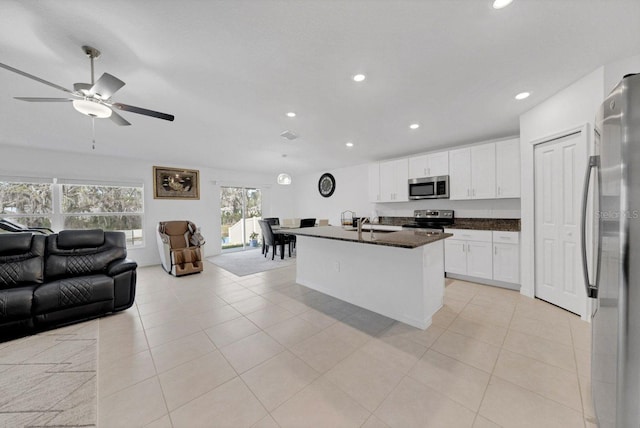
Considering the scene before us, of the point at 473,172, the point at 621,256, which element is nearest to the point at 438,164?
the point at 473,172

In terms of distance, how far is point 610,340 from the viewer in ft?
3.41

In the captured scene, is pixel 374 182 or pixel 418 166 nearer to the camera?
pixel 418 166

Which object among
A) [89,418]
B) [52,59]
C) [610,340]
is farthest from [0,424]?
[610,340]

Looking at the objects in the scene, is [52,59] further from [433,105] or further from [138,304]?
[433,105]

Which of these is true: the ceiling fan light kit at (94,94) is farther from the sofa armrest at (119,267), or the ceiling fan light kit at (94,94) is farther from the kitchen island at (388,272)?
the kitchen island at (388,272)

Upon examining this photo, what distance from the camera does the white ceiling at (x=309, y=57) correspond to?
4.71 feet

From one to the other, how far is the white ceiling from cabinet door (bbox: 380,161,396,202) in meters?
1.70

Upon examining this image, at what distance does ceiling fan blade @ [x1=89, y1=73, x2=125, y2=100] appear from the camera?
1685mm

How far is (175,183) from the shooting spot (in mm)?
5766

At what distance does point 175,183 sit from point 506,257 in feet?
22.8

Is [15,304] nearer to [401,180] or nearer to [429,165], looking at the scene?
[401,180]

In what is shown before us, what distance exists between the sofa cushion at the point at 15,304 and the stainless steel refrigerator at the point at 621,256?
439 centimetres

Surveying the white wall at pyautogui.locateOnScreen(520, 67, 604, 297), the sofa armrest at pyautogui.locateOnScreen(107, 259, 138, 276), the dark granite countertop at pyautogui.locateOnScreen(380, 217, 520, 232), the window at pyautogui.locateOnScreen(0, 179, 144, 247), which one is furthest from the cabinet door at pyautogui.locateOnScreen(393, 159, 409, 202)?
the window at pyautogui.locateOnScreen(0, 179, 144, 247)

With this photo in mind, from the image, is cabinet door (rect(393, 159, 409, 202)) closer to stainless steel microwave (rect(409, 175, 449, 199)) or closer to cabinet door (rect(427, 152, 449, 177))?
stainless steel microwave (rect(409, 175, 449, 199))
